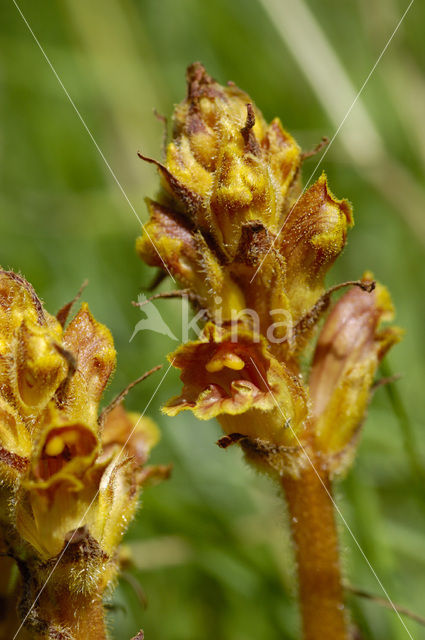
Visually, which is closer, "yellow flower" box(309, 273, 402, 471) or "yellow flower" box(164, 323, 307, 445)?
"yellow flower" box(164, 323, 307, 445)

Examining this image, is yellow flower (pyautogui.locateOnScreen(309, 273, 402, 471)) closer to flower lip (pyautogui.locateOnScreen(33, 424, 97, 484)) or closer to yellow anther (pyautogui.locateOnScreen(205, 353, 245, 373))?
yellow anther (pyautogui.locateOnScreen(205, 353, 245, 373))

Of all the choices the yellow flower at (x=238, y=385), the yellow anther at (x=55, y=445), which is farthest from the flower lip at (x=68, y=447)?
the yellow flower at (x=238, y=385)

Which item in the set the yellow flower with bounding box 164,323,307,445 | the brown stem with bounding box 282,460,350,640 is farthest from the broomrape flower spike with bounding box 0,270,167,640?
the brown stem with bounding box 282,460,350,640

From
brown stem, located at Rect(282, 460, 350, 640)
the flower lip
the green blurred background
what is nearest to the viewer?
the flower lip

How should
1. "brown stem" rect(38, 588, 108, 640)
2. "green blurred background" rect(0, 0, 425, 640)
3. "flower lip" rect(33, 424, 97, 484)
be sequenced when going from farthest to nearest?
"green blurred background" rect(0, 0, 425, 640), "brown stem" rect(38, 588, 108, 640), "flower lip" rect(33, 424, 97, 484)

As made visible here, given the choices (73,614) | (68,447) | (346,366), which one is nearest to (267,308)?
(346,366)

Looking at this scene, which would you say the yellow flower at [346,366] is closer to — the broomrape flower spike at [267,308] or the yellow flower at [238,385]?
the broomrape flower spike at [267,308]
